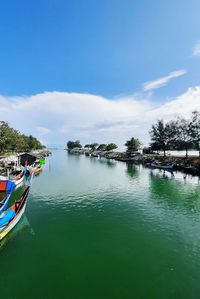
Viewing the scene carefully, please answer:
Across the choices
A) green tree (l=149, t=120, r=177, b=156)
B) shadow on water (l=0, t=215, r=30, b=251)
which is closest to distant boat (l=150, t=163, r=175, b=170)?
green tree (l=149, t=120, r=177, b=156)

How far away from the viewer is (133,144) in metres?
112

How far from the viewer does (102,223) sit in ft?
62.7

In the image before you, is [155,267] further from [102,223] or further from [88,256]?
[102,223]

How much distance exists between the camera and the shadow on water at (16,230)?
14586mm

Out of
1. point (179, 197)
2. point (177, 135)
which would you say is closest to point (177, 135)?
point (177, 135)

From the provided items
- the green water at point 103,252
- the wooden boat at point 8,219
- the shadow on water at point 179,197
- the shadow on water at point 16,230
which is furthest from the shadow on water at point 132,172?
the wooden boat at point 8,219

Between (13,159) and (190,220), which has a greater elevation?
(13,159)

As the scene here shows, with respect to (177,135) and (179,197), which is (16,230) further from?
(177,135)

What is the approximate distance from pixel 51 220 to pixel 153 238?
10.4m

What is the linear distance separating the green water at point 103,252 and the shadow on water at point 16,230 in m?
0.09

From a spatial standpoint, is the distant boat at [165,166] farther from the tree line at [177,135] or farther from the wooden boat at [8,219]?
→ the wooden boat at [8,219]

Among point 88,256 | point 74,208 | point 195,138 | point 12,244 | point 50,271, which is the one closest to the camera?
point 50,271

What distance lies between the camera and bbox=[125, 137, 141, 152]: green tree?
112475 millimetres

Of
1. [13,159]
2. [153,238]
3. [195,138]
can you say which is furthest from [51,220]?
[195,138]
